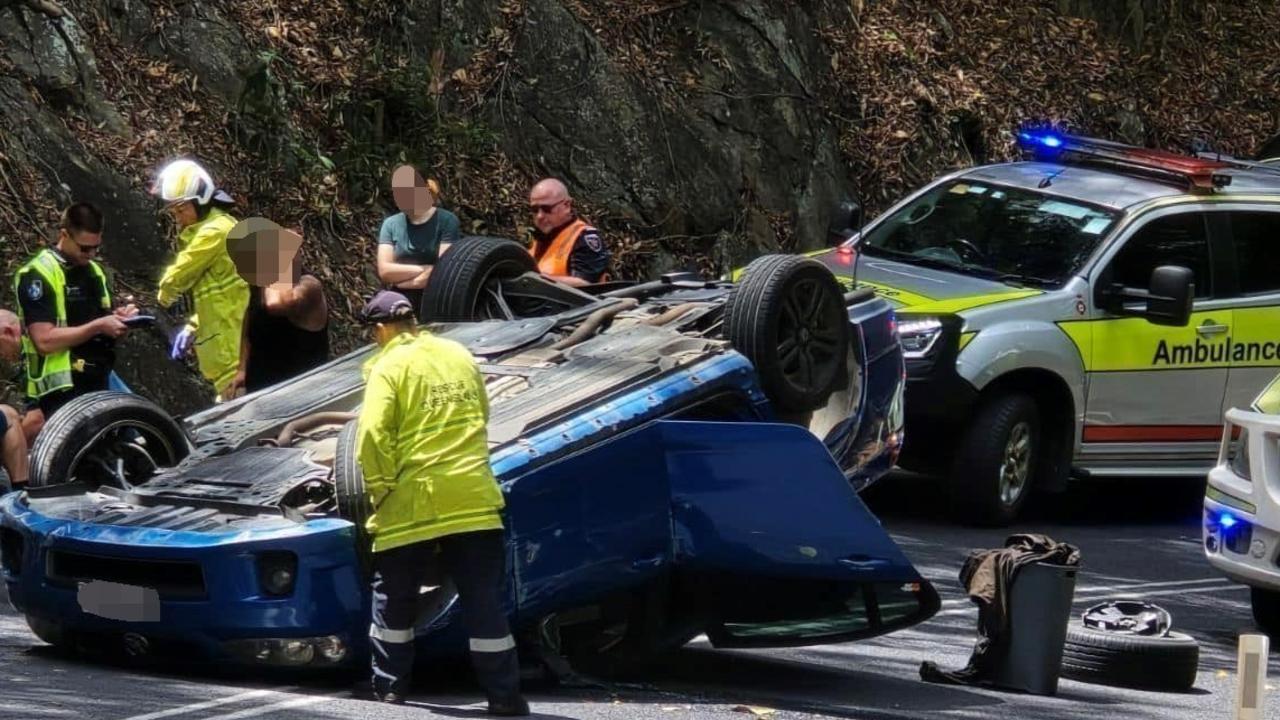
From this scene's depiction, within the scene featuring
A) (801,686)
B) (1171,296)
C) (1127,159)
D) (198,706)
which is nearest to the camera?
(198,706)

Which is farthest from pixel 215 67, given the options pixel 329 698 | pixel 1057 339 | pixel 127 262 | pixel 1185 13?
pixel 1185 13

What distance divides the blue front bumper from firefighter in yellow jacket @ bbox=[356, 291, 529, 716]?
13cm

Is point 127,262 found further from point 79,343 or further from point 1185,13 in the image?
point 1185,13

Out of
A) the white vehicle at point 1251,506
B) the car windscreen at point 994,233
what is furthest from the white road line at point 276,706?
the car windscreen at point 994,233

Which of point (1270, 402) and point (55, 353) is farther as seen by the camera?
point (1270, 402)

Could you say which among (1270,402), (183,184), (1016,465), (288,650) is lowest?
(1016,465)

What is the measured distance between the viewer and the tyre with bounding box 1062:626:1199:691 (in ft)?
29.5

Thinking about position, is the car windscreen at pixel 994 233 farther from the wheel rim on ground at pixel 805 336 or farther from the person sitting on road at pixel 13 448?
the person sitting on road at pixel 13 448

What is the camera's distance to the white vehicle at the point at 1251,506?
9898mm

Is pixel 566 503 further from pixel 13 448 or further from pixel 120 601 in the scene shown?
pixel 13 448

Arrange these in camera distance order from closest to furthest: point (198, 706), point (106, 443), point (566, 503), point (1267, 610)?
1. point (198, 706)
2. point (566, 503)
3. point (106, 443)
4. point (1267, 610)

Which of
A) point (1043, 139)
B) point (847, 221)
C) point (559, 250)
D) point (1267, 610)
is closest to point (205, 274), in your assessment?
point (559, 250)

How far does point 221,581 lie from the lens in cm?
736

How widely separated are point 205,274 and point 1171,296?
5497 mm
